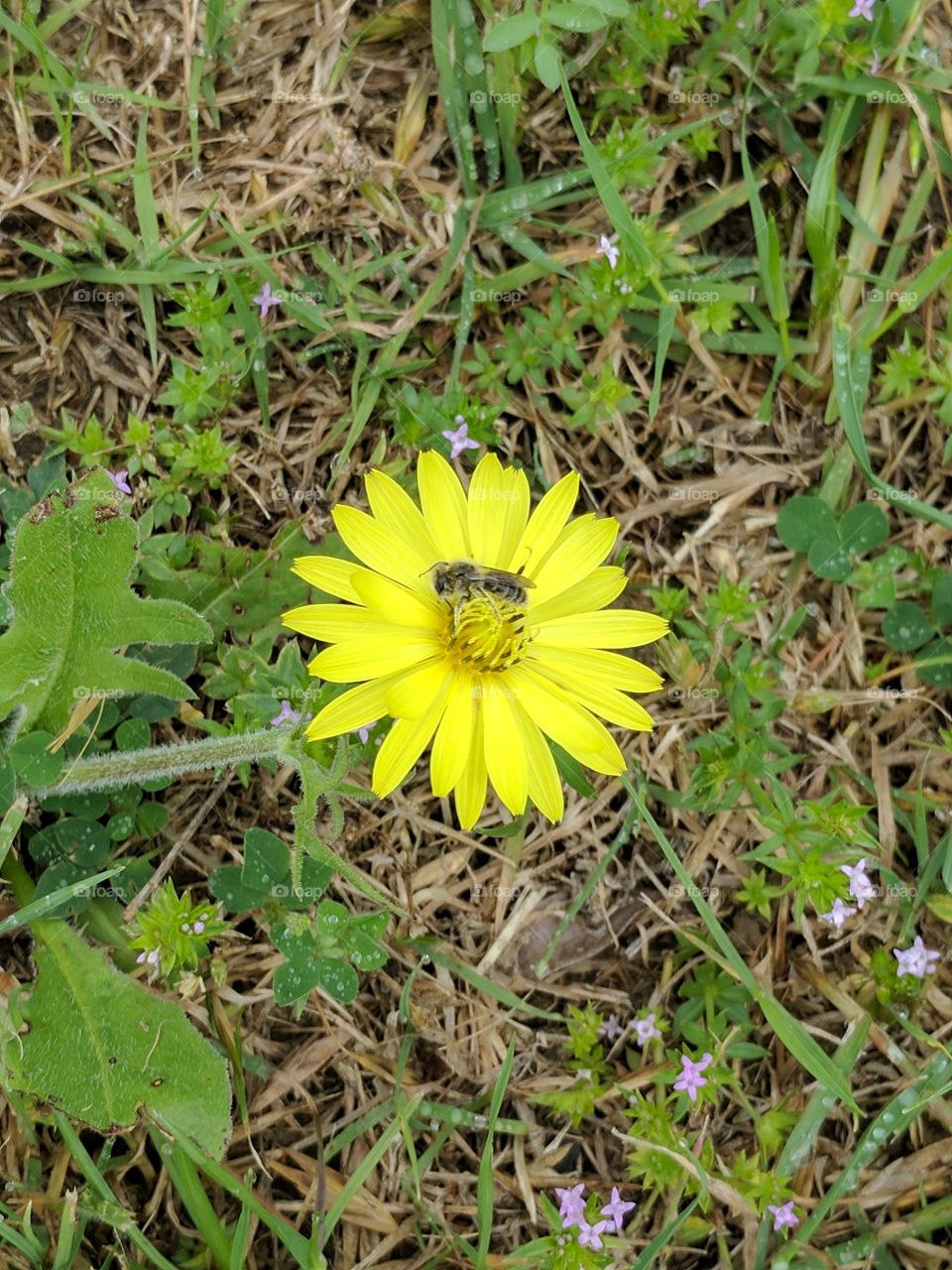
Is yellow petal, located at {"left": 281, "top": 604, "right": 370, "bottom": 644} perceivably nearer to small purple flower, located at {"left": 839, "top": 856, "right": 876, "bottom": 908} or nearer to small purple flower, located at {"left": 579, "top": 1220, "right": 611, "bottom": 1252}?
small purple flower, located at {"left": 839, "top": 856, "right": 876, "bottom": 908}

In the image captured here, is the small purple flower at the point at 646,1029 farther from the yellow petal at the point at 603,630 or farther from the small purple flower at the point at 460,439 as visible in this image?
the small purple flower at the point at 460,439

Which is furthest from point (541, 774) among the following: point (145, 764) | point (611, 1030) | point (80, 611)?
point (80, 611)

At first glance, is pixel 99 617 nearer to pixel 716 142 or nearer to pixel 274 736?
pixel 274 736

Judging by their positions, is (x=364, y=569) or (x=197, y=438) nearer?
(x=364, y=569)

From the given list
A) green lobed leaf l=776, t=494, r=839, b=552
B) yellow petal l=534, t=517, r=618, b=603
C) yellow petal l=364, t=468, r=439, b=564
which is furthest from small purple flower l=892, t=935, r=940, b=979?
yellow petal l=364, t=468, r=439, b=564

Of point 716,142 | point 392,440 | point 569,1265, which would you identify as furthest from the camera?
point 716,142

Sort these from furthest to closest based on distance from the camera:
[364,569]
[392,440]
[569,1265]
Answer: [392,440] < [569,1265] < [364,569]

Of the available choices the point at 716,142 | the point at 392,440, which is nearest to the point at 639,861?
the point at 392,440
